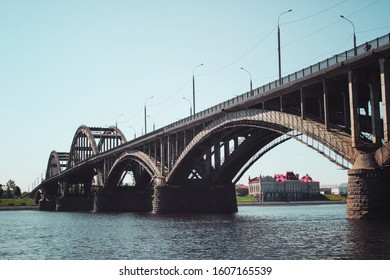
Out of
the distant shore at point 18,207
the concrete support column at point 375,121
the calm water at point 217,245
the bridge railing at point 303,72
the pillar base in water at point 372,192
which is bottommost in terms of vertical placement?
the calm water at point 217,245

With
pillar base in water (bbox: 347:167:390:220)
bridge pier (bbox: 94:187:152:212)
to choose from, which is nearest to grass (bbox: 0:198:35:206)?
bridge pier (bbox: 94:187:152:212)

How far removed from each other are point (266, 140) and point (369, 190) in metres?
A: 31.3

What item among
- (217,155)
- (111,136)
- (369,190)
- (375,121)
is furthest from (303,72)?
(111,136)

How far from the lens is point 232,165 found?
3113 inches

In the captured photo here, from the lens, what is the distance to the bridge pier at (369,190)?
4056 centimetres

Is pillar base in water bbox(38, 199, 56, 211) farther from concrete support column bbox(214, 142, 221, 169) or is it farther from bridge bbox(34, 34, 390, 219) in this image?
concrete support column bbox(214, 142, 221, 169)

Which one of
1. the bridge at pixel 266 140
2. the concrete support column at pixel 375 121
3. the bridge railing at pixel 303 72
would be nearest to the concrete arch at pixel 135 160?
the bridge at pixel 266 140

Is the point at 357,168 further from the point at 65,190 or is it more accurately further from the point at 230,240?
the point at 65,190

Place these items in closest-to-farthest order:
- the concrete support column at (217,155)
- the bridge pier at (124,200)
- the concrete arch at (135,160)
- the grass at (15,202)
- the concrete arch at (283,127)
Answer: the concrete arch at (283,127), the concrete support column at (217,155), the concrete arch at (135,160), the bridge pier at (124,200), the grass at (15,202)

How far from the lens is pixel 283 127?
58.7 meters

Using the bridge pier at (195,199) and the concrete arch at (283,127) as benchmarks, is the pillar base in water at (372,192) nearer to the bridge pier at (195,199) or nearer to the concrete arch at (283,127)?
the concrete arch at (283,127)

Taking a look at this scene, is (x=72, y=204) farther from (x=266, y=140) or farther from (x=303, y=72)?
(x=303, y=72)

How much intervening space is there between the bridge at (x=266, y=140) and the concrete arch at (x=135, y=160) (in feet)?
0.84

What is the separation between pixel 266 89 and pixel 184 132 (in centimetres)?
2510
